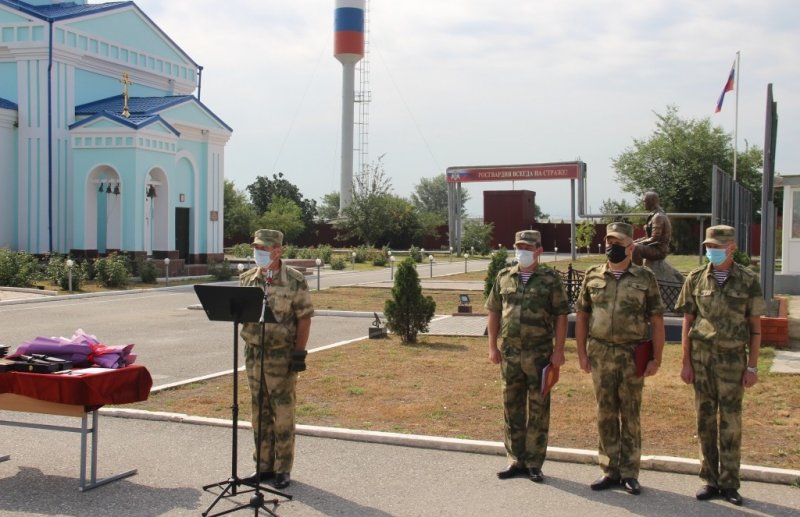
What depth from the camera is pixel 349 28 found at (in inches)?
2820

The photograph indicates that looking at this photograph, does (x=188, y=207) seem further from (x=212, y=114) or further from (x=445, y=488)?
(x=445, y=488)

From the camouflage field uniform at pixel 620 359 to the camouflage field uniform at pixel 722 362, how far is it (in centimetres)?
34

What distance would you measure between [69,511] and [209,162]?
2914 centimetres

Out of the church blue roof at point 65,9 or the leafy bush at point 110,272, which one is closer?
the leafy bush at point 110,272

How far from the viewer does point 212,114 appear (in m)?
33.6

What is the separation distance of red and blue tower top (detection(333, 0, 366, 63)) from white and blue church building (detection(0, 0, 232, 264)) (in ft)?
136

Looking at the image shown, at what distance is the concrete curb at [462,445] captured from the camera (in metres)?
6.20

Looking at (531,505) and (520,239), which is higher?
(520,239)

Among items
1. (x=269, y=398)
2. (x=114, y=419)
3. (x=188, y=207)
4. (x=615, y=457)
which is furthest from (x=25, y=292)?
(x=615, y=457)

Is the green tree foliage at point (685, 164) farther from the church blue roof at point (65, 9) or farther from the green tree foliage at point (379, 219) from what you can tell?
the church blue roof at point (65, 9)

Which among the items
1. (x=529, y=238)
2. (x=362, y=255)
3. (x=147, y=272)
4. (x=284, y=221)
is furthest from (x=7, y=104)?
(x=284, y=221)

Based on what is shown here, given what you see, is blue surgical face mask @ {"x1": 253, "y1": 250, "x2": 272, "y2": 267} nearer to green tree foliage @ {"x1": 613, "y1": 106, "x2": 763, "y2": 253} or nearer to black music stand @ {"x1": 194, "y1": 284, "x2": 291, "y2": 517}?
black music stand @ {"x1": 194, "y1": 284, "x2": 291, "y2": 517}

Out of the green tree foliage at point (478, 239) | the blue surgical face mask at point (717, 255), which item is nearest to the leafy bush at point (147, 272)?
the blue surgical face mask at point (717, 255)

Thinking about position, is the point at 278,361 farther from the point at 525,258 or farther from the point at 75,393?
the point at 525,258
